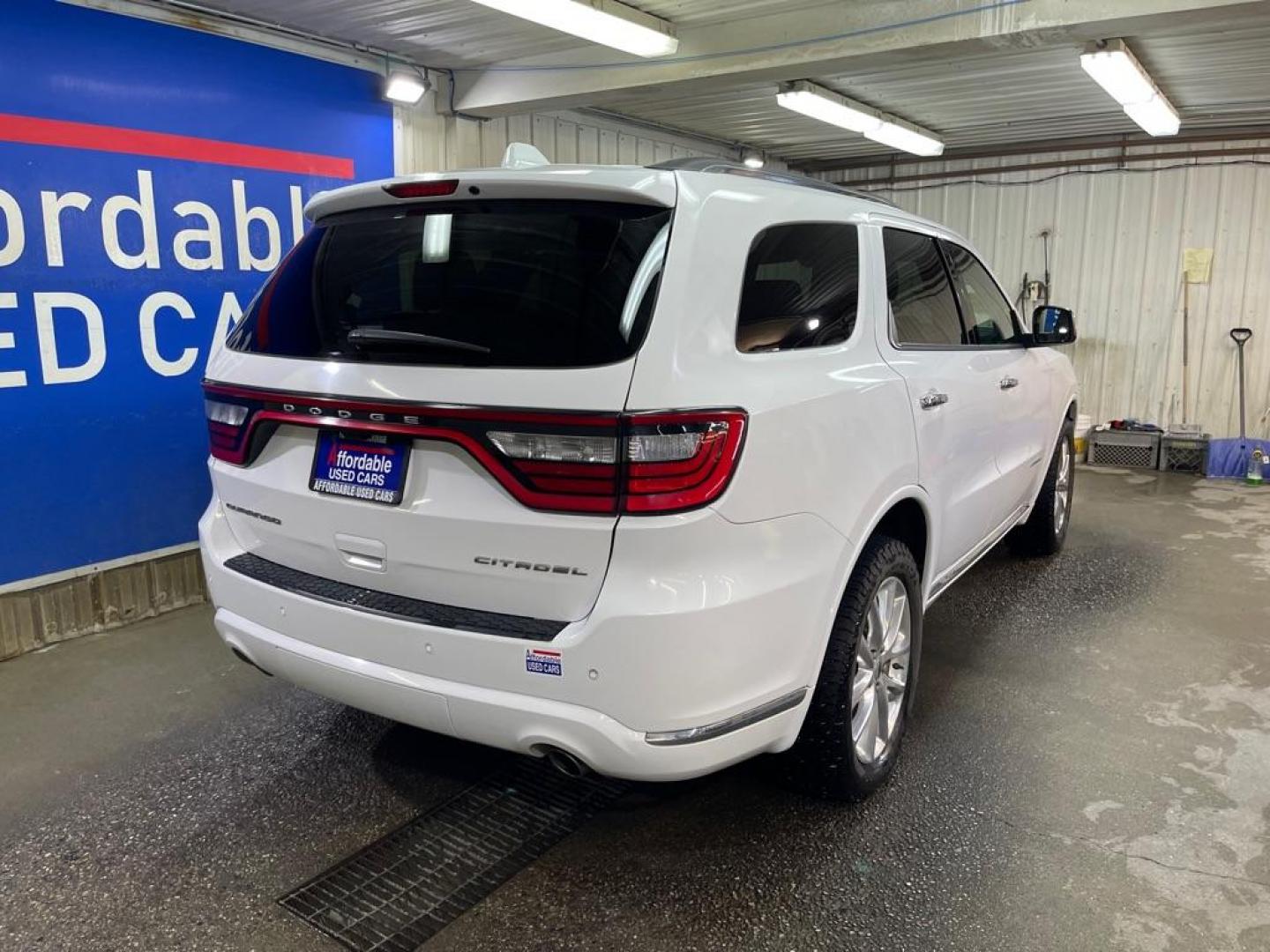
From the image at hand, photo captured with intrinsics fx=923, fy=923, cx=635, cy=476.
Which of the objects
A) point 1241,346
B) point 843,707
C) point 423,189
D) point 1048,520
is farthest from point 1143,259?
point 423,189

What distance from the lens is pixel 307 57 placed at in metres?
4.73

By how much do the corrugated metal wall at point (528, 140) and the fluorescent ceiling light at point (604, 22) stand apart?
84 cm

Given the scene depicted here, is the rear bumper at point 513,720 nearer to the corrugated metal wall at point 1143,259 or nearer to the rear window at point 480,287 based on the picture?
the rear window at point 480,287

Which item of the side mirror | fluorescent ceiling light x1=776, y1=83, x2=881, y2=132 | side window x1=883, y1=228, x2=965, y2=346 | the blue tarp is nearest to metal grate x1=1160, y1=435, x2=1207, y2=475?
the blue tarp

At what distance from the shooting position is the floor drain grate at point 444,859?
2.14m

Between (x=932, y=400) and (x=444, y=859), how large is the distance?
1.90 m

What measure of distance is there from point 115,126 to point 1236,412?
28.2 ft

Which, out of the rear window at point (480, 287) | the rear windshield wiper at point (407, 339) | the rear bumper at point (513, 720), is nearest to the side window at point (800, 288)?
the rear window at point (480, 287)

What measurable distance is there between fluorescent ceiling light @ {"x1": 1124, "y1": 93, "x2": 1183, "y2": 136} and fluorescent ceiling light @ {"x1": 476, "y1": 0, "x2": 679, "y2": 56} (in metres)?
3.24

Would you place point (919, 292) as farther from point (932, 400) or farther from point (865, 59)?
point (865, 59)

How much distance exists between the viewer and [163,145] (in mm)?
4121

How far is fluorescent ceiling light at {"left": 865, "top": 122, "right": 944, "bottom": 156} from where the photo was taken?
7000mm

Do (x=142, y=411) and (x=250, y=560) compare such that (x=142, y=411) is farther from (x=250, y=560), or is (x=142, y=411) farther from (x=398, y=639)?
(x=398, y=639)

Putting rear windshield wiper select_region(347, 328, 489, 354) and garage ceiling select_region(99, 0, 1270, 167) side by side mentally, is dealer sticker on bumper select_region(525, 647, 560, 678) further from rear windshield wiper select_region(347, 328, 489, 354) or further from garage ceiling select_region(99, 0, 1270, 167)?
garage ceiling select_region(99, 0, 1270, 167)
